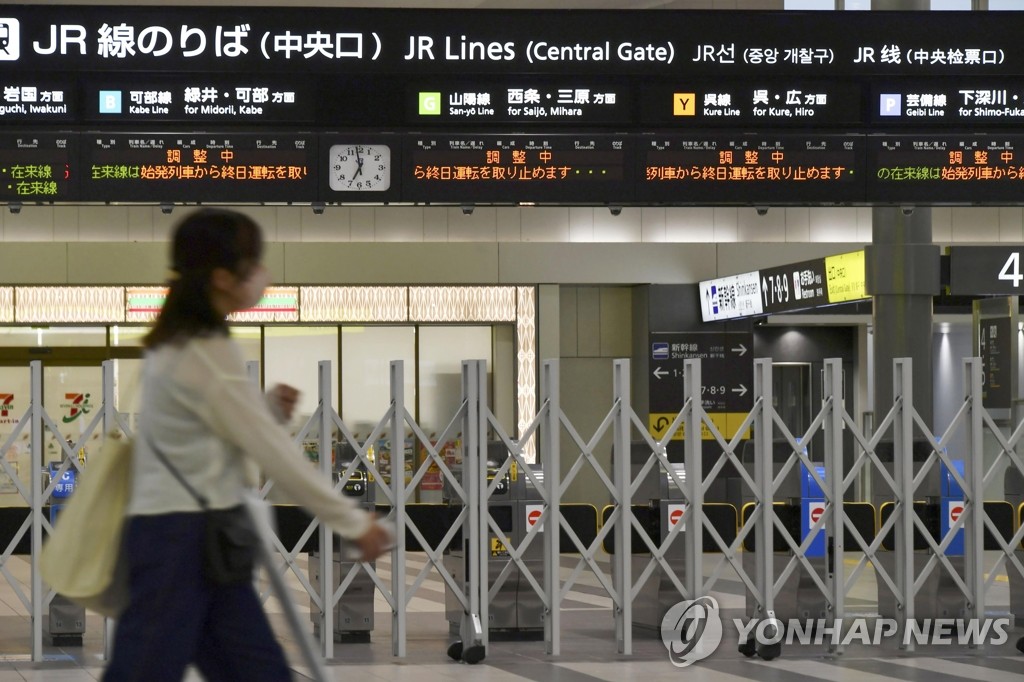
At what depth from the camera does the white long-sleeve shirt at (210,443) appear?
3016mm

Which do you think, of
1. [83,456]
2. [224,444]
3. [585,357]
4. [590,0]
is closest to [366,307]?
[585,357]

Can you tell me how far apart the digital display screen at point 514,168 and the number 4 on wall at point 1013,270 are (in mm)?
7013

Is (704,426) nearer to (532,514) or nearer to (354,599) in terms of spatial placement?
(532,514)

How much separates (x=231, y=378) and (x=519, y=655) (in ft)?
20.0

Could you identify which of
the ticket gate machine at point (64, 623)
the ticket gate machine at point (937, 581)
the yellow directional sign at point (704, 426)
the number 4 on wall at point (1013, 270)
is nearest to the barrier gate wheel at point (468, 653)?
the ticket gate machine at point (64, 623)

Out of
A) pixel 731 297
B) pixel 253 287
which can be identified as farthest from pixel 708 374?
pixel 253 287

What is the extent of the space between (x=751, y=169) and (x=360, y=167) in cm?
235

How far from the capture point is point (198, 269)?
125 inches

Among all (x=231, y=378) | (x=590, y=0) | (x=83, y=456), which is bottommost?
(x=83, y=456)

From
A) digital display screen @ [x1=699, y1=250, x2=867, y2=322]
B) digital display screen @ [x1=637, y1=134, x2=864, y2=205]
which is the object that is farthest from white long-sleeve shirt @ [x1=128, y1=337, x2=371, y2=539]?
digital display screen @ [x1=699, y1=250, x2=867, y2=322]

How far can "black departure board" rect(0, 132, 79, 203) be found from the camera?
330 inches

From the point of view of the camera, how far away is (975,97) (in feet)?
29.1

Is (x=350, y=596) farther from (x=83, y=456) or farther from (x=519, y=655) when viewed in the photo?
(x=83, y=456)

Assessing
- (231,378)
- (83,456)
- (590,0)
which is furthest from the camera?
(590,0)
